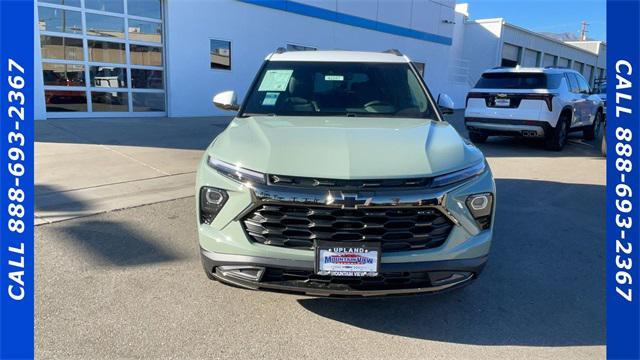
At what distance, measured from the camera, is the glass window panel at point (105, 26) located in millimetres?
11945

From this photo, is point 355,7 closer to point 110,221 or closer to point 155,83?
point 155,83

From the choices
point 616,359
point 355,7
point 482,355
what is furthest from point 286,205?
point 355,7

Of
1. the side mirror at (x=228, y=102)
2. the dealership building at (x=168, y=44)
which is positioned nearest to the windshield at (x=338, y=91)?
the side mirror at (x=228, y=102)

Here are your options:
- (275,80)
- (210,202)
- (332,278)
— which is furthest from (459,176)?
(275,80)

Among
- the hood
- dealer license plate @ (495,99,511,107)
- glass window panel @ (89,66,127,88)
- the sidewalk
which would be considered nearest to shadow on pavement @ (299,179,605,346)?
the hood

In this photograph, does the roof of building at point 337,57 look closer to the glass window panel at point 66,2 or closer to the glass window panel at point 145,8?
the glass window panel at point 66,2

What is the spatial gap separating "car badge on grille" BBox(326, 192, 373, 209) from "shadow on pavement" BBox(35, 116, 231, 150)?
6581mm

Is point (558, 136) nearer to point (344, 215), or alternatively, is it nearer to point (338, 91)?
point (338, 91)

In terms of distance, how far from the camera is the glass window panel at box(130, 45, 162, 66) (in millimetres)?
12930

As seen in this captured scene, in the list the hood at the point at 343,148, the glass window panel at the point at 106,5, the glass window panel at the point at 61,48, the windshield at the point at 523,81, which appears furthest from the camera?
the glass window panel at the point at 106,5

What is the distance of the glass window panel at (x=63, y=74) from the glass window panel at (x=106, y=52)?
50 cm

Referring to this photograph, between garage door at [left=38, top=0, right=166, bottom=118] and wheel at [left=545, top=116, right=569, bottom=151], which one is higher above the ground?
garage door at [left=38, top=0, right=166, bottom=118]

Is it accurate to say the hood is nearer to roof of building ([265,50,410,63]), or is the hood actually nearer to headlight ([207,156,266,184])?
headlight ([207,156,266,184])

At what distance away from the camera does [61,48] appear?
11539 millimetres
